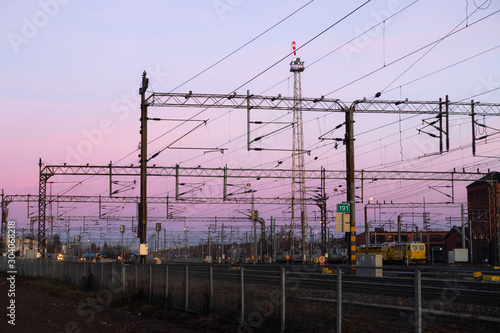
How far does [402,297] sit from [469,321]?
166cm

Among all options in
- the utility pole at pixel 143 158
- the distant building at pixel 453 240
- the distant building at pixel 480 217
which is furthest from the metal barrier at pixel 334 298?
the distant building at pixel 453 240

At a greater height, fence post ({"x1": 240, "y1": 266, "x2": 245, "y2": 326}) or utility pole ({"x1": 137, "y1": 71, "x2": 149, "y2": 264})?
utility pole ({"x1": 137, "y1": 71, "x2": 149, "y2": 264})

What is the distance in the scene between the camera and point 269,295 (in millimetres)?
Answer: 16672

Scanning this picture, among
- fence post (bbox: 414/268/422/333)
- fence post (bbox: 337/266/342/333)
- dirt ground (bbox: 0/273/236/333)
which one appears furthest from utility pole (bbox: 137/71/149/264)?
fence post (bbox: 414/268/422/333)

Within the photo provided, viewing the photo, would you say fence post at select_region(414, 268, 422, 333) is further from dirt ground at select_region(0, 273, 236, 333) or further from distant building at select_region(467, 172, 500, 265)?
distant building at select_region(467, 172, 500, 265)

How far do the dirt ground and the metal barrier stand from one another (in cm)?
75

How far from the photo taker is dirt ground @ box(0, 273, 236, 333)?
1792cm

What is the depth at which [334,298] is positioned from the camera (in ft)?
45.7

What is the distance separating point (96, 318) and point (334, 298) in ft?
→ 33.7

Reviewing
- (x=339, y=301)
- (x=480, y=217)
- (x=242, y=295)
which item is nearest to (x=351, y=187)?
(x=242, y=295)

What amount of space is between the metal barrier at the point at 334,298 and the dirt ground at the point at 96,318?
2.46 feet

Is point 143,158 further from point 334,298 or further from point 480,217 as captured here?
point 480,217

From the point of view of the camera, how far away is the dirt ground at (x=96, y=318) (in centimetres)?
1792

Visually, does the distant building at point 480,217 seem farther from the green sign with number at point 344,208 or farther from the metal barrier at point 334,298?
the metal barrier at point 334,298
